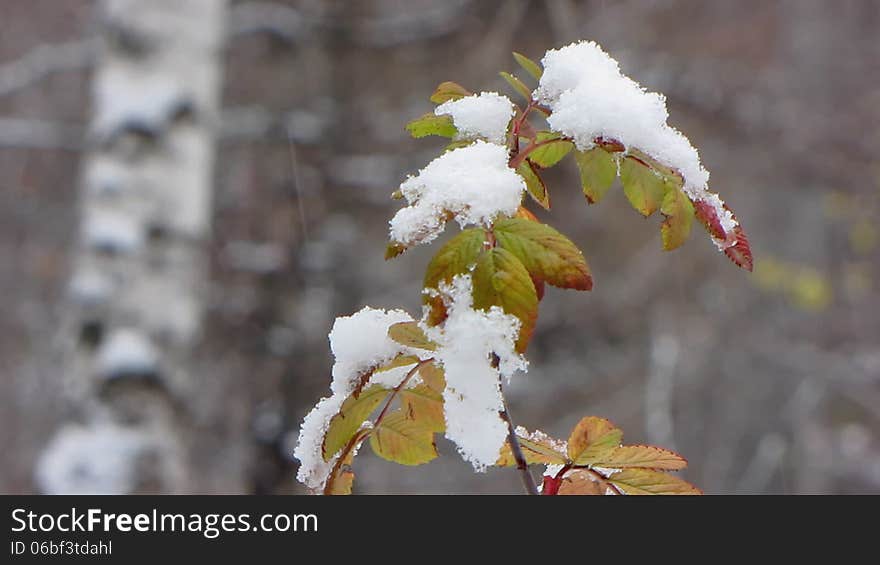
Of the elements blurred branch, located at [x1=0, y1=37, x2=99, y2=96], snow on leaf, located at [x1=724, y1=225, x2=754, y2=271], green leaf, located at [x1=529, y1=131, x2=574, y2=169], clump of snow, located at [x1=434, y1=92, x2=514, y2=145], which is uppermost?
blurred branch, located at [x1=0, y1=37, x2=99, y2=96]

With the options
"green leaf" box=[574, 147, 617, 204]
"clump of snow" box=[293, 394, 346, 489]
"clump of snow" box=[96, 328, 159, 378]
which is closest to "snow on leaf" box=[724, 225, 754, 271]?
"green leaf" box=[574, 147, 617, 204]

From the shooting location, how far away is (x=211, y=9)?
253 centimetres

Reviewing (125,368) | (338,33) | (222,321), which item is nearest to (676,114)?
(338,33)

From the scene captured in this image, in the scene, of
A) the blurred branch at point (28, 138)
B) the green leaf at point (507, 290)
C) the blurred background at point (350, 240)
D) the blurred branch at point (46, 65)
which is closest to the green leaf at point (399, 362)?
the green leaf at point (507, 290)

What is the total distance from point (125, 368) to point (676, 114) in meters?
3.40

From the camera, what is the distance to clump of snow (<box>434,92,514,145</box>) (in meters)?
0.66

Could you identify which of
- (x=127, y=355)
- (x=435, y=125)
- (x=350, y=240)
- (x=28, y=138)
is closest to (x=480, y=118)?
(x=435, y=125)

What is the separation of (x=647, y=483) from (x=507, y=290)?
0.73 feet

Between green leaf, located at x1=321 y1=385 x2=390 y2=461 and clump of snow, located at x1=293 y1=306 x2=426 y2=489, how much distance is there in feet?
0.06

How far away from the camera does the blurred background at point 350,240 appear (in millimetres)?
2379

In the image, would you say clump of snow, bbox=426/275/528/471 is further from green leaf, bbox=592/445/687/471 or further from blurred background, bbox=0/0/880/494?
blurred background, bbox=0/0/880/494

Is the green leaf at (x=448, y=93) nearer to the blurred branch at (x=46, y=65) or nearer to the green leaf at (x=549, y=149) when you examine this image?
the green leaf at (x=549, y=149)

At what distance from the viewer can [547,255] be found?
1.82 feet

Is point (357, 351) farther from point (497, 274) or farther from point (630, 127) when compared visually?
point (630, 127)
